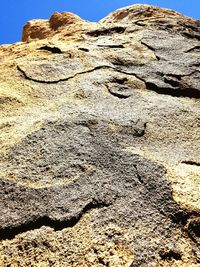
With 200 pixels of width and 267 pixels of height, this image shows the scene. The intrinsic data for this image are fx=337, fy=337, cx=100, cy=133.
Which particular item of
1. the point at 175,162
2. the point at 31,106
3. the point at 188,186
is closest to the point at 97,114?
the point at 31,106

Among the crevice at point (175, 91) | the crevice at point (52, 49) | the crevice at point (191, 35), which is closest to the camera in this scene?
the crevice at point (175, 91)

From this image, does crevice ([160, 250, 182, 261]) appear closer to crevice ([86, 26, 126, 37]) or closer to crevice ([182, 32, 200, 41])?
crevice ([86, 26, 126, 37])

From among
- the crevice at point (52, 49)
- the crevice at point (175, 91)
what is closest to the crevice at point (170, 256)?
the crevice at point (175, 91)

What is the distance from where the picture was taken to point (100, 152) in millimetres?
2531

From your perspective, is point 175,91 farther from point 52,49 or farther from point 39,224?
point 39,224

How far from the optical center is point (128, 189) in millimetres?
2227

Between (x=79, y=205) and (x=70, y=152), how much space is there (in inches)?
20.2

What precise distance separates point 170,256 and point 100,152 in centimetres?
93

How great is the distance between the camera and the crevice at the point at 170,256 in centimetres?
188

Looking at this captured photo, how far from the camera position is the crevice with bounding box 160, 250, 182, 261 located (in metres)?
1.88

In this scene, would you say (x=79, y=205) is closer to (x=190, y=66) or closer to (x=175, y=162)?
(x=175, y=162)

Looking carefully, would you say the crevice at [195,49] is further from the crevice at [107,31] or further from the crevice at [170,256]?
the crevice at [170,256]

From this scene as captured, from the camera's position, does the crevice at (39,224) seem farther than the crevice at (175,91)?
No

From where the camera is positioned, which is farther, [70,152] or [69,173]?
[70,152]
